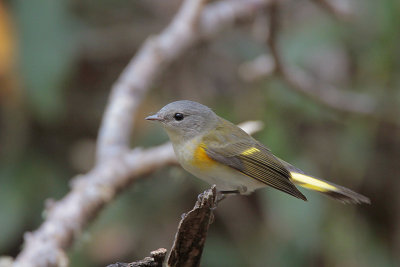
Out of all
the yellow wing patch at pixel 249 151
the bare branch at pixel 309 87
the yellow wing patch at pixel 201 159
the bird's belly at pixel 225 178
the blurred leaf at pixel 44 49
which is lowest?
the bird's belly at pixel 225 178

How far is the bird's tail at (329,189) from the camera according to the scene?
7.39 ft

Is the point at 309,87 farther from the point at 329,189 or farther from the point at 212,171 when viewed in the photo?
the point at 212,171

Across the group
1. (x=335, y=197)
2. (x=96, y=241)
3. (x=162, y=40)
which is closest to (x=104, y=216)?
(x=96, y=241)

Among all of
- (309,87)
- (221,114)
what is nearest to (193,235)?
(221,114)

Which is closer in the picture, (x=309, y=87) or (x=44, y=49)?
(x=44, y=49)

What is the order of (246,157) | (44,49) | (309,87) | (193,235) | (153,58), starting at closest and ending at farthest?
(193,235)
(246,157)
(153,58)
(44,49)
(309,87)

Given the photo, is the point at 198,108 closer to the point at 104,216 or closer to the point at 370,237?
the point at 104,216

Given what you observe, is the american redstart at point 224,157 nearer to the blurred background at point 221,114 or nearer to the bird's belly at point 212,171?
the bird's belly at point 212,171

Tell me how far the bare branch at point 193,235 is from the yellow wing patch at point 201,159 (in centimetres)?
56

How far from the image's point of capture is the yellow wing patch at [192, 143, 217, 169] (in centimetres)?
223

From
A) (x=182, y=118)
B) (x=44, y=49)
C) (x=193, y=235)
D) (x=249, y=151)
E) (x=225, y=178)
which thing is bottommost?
(x=193, y=235)

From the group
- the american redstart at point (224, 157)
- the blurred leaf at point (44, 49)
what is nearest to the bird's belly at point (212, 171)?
the american redstart at point (224, 157)

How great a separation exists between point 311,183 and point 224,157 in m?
0.43

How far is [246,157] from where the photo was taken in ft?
7.75
